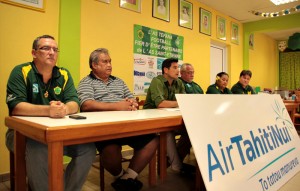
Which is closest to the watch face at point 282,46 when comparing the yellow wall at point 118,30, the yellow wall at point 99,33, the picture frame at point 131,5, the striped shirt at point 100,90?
the yellow wall at point 99,33

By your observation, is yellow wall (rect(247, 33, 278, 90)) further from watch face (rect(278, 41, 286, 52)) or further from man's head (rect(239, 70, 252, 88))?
man's head (rect(239, 70, 252, 88))

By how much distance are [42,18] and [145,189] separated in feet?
5.90

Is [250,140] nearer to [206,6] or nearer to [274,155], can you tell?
[274,155]

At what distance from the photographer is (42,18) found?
2279 millimetres

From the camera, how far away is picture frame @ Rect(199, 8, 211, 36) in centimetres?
425

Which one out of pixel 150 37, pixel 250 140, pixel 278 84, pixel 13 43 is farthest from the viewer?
pixel 278 84

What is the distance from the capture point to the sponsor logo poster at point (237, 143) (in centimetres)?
108

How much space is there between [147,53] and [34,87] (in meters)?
2.06

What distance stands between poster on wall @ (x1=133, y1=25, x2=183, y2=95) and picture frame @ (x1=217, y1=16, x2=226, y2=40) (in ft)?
4.89

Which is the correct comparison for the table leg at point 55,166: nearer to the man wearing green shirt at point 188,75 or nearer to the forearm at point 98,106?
the forearm at point 98,106

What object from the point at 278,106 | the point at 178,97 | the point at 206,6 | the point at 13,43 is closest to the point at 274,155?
the point at 278,106

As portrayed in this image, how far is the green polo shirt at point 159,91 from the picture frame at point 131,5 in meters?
1.18

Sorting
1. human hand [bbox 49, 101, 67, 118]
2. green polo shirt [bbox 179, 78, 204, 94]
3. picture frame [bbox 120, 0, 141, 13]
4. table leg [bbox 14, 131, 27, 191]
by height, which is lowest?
table leg [bbox 14, 131, 27, 191]

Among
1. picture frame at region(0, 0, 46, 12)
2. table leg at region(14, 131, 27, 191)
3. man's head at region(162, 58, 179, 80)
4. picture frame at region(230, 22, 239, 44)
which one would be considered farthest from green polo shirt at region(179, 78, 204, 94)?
picture frame at region(230, 22, 239, 44)
